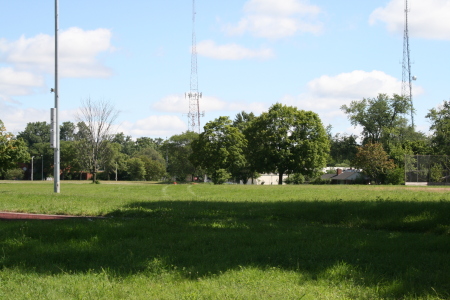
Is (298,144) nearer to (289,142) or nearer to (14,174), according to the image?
(289,142)

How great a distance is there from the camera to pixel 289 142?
6588 centimetres

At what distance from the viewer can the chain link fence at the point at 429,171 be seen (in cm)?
5034

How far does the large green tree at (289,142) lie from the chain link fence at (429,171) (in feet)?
49.4

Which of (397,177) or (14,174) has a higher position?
(397,177)

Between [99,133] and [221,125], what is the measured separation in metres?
19.8

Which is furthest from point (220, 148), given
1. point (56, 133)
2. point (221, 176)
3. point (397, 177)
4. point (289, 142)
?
point (56, 133)

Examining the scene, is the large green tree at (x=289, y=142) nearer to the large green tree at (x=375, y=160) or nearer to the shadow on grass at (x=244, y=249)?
the large green tree at (x=375, y=160)

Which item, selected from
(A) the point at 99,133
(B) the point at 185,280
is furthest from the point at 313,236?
(A) the point at 99,133

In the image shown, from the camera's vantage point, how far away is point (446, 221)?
12.3m

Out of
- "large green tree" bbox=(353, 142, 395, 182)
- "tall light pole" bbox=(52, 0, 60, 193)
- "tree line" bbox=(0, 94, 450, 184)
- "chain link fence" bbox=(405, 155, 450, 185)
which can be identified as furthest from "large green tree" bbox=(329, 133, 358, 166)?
"tall light pole" bbox=(52, 0, 60, 193)

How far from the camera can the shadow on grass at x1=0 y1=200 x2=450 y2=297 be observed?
7277 mm

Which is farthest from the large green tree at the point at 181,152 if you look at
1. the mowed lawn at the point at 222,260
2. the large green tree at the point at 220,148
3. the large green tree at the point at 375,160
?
the mowed lawn at the point at 222,260

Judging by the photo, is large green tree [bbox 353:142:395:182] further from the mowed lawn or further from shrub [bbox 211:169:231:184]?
the mowed lawn

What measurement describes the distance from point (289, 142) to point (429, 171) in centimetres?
2033
